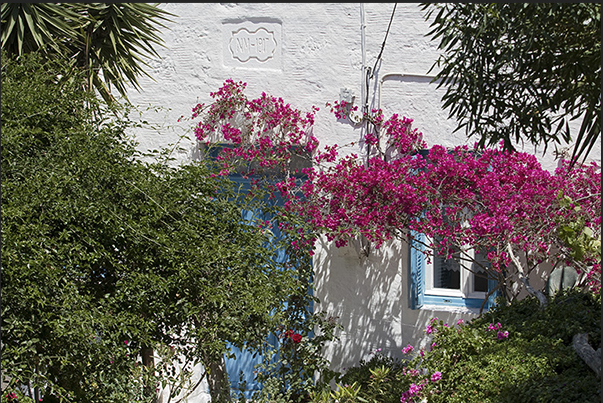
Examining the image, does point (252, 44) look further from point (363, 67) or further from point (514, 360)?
point (514, 360)

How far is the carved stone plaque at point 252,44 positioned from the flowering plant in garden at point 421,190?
1.25 feet

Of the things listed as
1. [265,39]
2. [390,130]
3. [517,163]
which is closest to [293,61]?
[265,39]

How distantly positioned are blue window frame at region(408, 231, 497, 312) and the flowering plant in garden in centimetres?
41

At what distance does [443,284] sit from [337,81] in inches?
103

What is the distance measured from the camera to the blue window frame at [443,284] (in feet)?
23.0

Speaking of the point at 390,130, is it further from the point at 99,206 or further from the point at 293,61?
the point at 99,206

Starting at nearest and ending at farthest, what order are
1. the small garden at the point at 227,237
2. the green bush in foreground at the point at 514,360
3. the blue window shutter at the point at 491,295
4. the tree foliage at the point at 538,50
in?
the small garden at the point at 227,237 < the tree foliage at the point at 538,50 < the green bush in foreground at the point at 514,360 < the blue window shutter at the point at 491,295

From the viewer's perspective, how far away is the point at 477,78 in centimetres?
452

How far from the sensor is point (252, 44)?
748 cm

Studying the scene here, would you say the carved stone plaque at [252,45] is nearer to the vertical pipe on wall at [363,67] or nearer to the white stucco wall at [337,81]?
the white stucco wall at [337,81]

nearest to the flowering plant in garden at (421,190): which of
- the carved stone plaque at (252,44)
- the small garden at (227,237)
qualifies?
the small garden at (227,237)

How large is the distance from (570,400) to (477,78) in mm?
2249

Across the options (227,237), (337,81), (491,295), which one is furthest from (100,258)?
(491,295)

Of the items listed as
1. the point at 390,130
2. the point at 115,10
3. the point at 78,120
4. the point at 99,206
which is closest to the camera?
the point at 99,206
